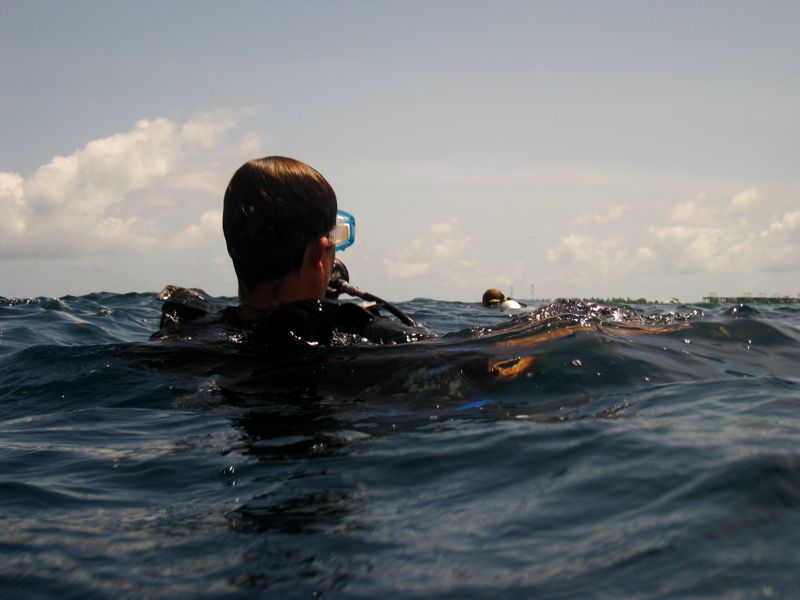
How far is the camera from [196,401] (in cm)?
446

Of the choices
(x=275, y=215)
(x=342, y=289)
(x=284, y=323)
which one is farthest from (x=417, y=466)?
(x=342, y=289)

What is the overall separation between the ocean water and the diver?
0.21 meters

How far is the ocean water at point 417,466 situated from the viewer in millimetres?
2160

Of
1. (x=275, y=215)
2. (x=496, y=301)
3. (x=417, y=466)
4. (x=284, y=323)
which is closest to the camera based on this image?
(x=417, y=466)

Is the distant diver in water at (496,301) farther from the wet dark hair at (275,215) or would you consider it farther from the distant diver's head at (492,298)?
the wet dark hair at (275,215)

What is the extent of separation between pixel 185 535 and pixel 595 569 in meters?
1.24

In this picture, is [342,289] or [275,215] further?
[342,289]

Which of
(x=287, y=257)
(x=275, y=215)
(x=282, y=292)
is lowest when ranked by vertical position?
(x=282, y=292)

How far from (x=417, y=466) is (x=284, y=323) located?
1732mm

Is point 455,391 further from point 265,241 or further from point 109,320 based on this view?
point 109,320

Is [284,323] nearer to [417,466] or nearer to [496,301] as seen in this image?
[417,466]

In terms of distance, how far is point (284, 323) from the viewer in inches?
182

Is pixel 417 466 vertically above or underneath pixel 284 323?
underneath

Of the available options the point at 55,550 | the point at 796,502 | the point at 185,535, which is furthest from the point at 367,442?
the point at 796,502
